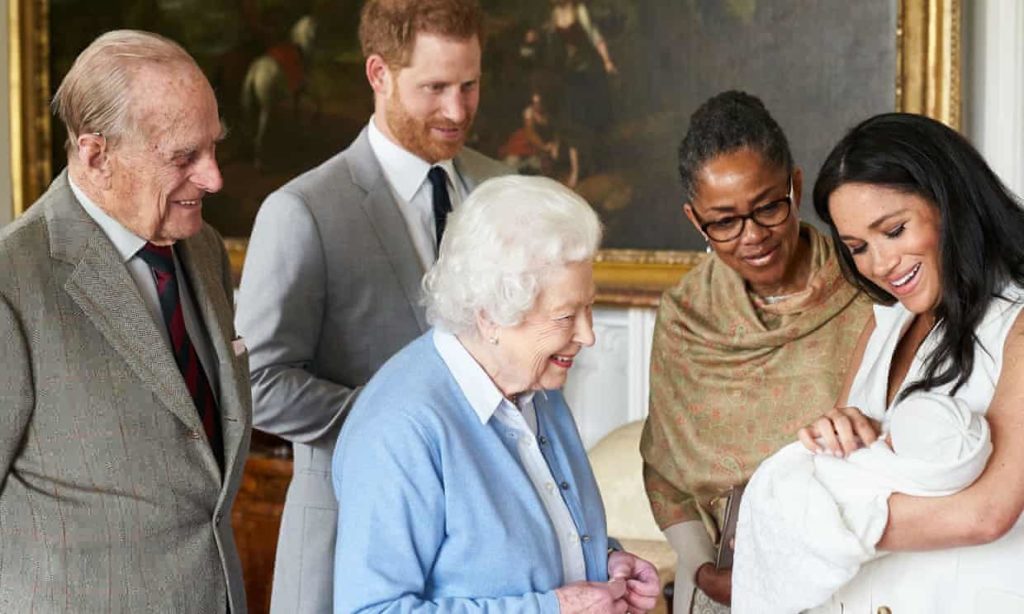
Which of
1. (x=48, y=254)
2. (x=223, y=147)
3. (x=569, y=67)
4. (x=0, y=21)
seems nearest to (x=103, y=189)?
(x=48, y=254)

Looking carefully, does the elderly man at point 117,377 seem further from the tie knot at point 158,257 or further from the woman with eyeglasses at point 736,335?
the woman with eyeglasses at point 736,335

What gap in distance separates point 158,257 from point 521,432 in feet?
2.80

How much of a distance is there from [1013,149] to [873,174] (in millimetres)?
2151

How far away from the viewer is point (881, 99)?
455cm

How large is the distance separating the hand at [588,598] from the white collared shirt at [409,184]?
1.31 metres

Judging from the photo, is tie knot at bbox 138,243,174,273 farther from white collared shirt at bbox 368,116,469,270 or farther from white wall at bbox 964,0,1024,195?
white wall at bbox 964,0,1024,195

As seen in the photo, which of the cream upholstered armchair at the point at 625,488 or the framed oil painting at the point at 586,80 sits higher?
the framed oil painting at the point at 586,80

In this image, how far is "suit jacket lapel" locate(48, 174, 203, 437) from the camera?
99.6 inches

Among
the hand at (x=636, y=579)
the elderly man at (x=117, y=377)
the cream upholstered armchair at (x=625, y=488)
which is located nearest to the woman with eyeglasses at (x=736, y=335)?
the hand at (x=636, y=579)

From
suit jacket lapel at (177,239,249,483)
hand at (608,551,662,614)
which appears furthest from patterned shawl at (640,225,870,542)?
suit jacket lapel at (177,239,249,483)

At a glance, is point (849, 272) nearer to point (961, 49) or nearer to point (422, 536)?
point (422, 536)

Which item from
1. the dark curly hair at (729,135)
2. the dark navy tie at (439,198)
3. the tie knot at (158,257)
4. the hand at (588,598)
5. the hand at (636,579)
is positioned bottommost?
the hand at (636,579)

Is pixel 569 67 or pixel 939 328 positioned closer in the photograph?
pixel 939 328

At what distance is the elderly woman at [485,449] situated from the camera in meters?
2.37
